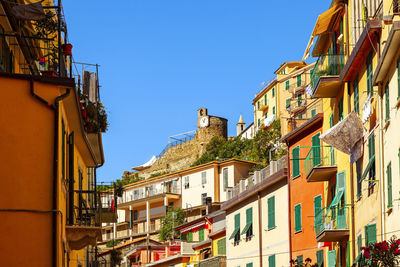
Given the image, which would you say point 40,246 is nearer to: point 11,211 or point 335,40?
point 11,211

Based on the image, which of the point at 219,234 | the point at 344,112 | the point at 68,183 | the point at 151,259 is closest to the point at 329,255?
the point at 344,112

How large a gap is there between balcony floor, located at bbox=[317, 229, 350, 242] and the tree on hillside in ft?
165

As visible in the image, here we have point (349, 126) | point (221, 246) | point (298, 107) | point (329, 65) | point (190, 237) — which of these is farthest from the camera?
point (190, 237)

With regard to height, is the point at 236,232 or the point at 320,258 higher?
the point at 236,232

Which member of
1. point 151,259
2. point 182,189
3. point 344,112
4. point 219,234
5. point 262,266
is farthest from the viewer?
point 182,189

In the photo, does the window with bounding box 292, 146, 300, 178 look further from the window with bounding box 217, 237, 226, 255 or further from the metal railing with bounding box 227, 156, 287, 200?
the window with bounding box 217, 237, 226, 255

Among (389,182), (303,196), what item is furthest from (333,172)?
(389,182)

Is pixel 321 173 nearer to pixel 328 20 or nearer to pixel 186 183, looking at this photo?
pixel 328 20

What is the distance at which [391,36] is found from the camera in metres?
18.8

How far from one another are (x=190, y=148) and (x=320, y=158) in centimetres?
8865

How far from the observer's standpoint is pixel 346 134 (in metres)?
25.8

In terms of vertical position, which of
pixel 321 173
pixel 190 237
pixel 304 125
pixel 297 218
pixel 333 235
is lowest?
pixel 333 235

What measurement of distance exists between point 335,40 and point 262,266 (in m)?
13.7

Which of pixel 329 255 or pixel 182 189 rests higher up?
pixel 182 189
